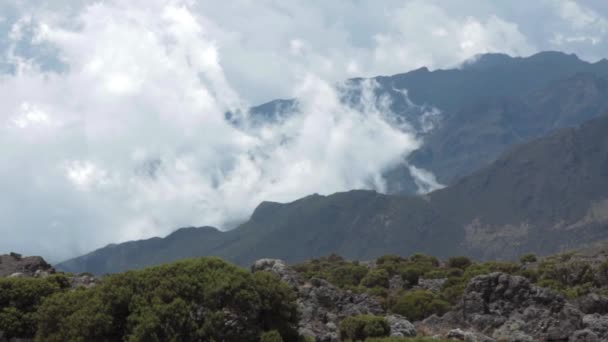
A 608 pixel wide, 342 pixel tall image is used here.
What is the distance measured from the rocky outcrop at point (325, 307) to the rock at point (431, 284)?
13.1 metres

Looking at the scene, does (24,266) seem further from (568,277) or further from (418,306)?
(568,277)

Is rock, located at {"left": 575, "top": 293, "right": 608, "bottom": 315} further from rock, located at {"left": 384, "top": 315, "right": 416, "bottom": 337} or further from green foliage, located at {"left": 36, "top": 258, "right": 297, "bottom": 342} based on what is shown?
green foliage, located at {"left": 36, "top": 258, "right": 297, "bottom": 342}

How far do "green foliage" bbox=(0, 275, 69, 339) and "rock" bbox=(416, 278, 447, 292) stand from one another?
33.8m

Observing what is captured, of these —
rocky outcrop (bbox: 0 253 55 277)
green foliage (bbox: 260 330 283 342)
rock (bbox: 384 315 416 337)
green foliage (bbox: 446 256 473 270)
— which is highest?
rocky outcrop (bbox: 0 253 55 277)

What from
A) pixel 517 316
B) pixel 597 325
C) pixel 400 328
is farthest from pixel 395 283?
pixel 597 325

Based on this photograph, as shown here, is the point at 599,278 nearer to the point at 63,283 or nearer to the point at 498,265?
the point at 498,265

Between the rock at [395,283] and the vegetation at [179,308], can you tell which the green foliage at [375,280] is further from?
the vegetation at [179,308]

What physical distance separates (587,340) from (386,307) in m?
18.5

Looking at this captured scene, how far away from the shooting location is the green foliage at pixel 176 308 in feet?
83.0

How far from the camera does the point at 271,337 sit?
25672 mm

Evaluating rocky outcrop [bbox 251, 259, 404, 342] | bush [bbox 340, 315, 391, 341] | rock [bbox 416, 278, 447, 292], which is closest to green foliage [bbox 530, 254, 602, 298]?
rock [bbox 416, 278, 447, 292]

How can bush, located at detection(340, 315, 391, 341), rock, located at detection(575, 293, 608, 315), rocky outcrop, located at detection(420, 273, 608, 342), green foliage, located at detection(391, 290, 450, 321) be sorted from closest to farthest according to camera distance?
bush, located at detection(340, 315, 391, 341) < rocky outcrop, located at detection(420, 273, 608, 342) < rock, located at detection(575, 293, 608, 315) < green foliage, located at detection(391, 290, 450, 321)

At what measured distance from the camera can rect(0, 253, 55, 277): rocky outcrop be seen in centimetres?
4906

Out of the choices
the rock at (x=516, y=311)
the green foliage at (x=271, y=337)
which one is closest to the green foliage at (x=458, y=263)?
the rock at (x=516, y=311)
